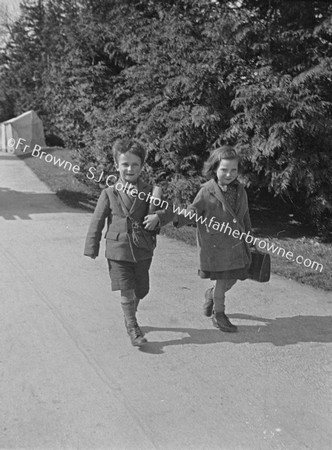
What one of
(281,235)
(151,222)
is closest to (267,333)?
(151,222)

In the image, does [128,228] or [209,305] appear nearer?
[128,228]

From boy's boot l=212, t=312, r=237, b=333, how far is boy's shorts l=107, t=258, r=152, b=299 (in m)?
0.68

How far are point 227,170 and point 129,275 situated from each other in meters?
1.12

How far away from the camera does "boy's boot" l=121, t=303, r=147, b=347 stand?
3943 mm

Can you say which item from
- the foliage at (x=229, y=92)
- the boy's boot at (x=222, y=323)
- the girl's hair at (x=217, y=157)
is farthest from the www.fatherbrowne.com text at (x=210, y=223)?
the foliage at (x=229, y=92)

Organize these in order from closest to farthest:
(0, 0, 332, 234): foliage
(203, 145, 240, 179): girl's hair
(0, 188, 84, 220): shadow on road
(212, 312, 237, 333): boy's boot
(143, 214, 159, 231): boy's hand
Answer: (143, 214, 159, 231): boy's hand < (203, 145, 240, 179): girl's hair < (212, 312, 237, 333): boy's boot < (0, 0, 332, 234): foliage < (0, 188, 84, 220): shadow on road

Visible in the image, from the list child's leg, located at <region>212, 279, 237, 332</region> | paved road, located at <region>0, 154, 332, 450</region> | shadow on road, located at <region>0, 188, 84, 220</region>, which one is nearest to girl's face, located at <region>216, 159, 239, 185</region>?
child's leg, located at <region>212, 279, 237, 332</region>

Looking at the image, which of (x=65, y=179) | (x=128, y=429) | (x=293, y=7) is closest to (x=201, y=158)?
(x=293, y=7)

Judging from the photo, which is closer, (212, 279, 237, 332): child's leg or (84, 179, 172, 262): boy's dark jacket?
(84, 179, 172, 262): boy's dark jacket

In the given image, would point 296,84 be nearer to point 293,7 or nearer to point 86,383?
point 293,7

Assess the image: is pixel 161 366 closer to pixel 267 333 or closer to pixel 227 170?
pixel 267 333

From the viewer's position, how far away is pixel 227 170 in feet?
13.8

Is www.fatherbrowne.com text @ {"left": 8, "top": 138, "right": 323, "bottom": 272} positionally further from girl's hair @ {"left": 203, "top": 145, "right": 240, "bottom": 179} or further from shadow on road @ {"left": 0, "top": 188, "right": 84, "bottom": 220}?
shadow on road @ {"left": 0, "top": 188, "right": 84, "bottom": 220}

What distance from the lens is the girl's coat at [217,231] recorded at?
4.27 metres
